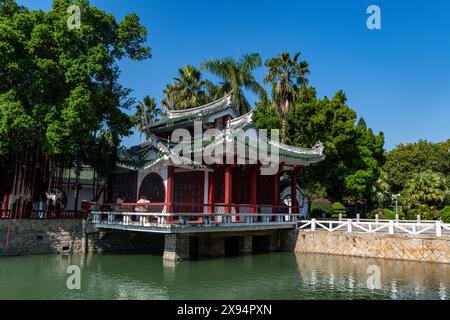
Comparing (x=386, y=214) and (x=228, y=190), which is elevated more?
(x=228, y=190)

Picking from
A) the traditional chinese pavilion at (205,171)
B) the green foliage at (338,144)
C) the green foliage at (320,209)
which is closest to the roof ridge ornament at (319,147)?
the traditional chinese pavilion at (205,171)

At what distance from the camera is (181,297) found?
1112cm

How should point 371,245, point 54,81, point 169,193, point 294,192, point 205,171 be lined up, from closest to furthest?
point 169,193 < point 54,81 < point 371,245 < point 205,171 < point 294,192

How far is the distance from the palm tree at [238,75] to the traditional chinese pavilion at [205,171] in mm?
8296

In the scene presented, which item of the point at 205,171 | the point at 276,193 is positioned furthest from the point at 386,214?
the point at 205,171

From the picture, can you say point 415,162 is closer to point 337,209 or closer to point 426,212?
point 426,212

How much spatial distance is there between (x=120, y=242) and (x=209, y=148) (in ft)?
23.8

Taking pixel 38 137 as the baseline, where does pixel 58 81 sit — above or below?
above

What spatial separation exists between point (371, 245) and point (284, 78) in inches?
683

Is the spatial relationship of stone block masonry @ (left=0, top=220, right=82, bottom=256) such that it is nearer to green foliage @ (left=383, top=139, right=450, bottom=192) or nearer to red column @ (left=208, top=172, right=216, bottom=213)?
red column @ (left=208, top=172, right=216, bottom=213)

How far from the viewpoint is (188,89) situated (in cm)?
3316

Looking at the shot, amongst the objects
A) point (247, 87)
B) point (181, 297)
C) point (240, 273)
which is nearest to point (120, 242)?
point (240, 273)

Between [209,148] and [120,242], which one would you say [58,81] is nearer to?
[209,148]
